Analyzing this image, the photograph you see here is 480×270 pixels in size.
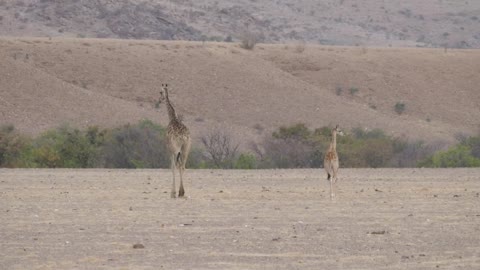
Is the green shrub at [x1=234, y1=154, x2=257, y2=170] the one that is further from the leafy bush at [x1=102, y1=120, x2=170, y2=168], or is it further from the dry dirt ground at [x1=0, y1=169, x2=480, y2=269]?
the dry dirt ground at [x1=0, y1=169, x2=480, y2=269]

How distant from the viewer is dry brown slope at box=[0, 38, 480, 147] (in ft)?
213

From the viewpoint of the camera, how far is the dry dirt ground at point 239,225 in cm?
1511

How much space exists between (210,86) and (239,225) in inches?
2049

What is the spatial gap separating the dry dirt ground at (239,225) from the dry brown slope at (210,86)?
106ft

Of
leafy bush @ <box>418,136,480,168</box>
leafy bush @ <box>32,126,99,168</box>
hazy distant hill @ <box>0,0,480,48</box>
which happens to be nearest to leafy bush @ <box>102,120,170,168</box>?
leafy bush @ <box>32,126,99,168</box>

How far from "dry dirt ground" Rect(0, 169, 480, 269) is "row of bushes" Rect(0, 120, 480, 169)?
1123 cm

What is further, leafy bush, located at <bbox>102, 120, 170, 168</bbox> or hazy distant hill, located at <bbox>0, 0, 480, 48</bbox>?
hazy distant hill, located at <bbox>0, 0, 480, 48</bbox>

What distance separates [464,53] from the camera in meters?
82.9

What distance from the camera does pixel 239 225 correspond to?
19297 mm

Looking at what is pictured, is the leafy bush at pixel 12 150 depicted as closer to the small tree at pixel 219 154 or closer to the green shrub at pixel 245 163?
the small tree at pixel 219 154

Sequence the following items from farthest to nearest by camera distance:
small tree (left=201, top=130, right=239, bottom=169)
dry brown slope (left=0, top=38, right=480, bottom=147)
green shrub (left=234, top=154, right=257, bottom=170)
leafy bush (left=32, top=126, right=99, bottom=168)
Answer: dry brown slope (left=0, top=38, right=480, bottom=147) → small tree (left=201, top=130, right=239, bottom=169) → green shrub (left=234, top=154, right=257, bottom=170) → leafy bush (left=32, top=126, right=99, bottom=168)

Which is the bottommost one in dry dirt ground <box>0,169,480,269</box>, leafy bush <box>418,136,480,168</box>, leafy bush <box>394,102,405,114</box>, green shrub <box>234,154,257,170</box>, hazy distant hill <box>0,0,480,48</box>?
dry dirt ground <box>0,169,480,269</box>

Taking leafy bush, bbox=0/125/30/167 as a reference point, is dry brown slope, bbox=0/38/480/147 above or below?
above

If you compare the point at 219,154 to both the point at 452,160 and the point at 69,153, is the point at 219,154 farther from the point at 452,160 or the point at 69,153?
the point at 452,160
